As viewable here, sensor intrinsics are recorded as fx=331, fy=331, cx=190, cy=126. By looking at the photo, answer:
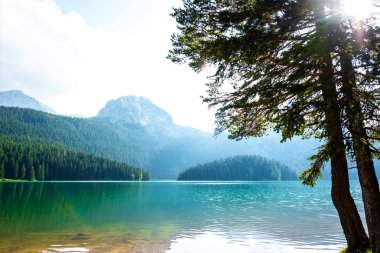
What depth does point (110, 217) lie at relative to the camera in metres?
39.2

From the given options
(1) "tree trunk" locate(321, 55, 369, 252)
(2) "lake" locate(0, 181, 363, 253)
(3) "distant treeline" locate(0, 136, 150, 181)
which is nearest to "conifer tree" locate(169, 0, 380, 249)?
(1) "tree trunk" locate(321, 55, 369, 252)

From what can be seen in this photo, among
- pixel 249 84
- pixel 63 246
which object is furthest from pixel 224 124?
pixel 63 246

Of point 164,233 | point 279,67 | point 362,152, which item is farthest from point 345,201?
point 164,233

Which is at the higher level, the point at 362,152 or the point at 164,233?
the point at 362,152

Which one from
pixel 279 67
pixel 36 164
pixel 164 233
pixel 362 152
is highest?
pixel 36 164

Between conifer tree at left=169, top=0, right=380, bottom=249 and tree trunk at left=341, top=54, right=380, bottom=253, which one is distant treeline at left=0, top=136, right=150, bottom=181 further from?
tree trunk at left=341, top=54, right=380, bottom=253

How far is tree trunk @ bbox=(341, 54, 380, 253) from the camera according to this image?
11.0m

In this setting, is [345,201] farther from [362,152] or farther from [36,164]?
[36,164]

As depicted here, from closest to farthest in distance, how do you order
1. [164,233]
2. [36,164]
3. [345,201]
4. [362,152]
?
[362,152], [345,201], [164,233], [36,164]

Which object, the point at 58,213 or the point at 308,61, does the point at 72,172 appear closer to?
the point at 58,213

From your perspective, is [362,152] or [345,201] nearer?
[362,152]

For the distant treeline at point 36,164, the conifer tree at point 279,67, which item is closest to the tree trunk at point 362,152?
the conifer tree at point 279,67

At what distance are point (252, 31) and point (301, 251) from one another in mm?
16668

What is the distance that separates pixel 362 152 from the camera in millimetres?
10883
